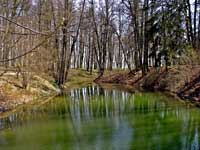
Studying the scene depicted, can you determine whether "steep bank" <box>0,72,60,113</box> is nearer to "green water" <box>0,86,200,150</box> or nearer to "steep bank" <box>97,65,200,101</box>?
"green water" <box>0,86,200,150</box>

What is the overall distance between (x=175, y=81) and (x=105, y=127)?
53.1ft

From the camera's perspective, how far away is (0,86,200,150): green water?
12.6 metres

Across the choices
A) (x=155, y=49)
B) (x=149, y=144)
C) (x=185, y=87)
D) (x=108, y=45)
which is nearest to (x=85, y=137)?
(x=149, y=144)

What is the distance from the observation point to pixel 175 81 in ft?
101

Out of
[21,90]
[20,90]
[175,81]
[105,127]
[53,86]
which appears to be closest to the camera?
[105,127]

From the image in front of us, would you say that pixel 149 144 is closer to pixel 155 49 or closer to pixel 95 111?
pixel 95 111

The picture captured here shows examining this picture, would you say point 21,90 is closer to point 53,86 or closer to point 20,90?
point 20,90

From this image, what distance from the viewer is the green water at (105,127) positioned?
12631 mm

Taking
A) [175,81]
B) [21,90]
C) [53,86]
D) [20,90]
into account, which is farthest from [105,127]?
[53,86]

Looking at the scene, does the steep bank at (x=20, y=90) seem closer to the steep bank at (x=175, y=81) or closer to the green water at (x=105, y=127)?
the green water at (x=105, y=127)

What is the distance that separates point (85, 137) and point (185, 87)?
15.2 m

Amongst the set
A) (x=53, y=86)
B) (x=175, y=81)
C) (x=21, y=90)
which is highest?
(x=175, y=81)

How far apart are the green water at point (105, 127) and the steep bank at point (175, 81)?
3.38 meters

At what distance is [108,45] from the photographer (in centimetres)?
6134
